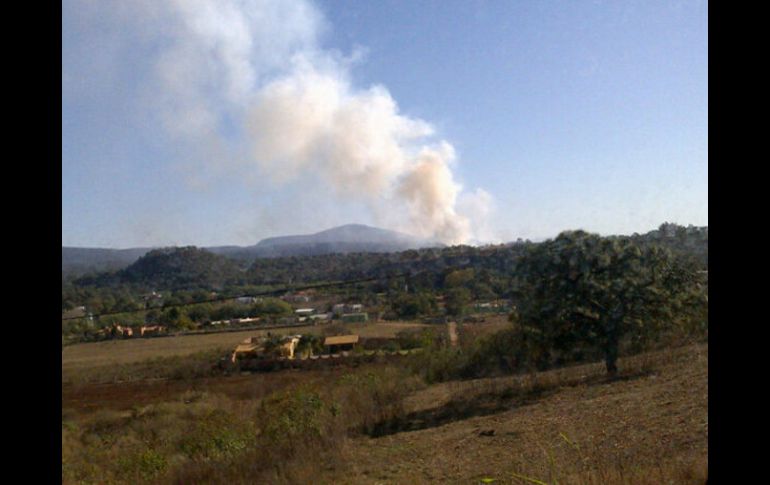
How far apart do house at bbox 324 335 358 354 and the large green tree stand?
1194cm

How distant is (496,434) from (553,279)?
13.2 ft

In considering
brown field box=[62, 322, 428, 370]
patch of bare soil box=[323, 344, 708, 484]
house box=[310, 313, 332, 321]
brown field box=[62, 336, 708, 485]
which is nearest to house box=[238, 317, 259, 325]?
brown field box=[62, 322, 428, 370]

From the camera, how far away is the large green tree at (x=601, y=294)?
10.8 m

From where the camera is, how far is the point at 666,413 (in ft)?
24.8

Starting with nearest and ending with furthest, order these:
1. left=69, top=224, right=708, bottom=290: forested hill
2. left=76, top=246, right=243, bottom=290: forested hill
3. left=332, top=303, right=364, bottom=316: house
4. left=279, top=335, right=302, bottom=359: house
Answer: left=279, top=335, right=302, bottom=359: house
left=69, top=224, right=708, bottom=290: forested hill
left=332, top=303, right=364, bottom=316: house
left=76, top=246, right=243, bottom=290: forested hill

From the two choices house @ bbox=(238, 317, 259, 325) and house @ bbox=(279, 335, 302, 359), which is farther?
house @ bbox=(238, 317, 259, 325)

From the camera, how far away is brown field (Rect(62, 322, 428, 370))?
22.8 metres

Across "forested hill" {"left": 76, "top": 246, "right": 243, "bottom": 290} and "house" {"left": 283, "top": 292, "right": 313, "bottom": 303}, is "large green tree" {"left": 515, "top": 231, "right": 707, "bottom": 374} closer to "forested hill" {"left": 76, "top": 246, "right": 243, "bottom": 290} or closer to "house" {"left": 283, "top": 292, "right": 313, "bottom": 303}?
"forested hill" {"left": 76, "top": 246, "right": 243, "bottom": 290}

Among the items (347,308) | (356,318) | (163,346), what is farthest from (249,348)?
(347,308)

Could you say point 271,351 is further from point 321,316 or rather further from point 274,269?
point 274,269
